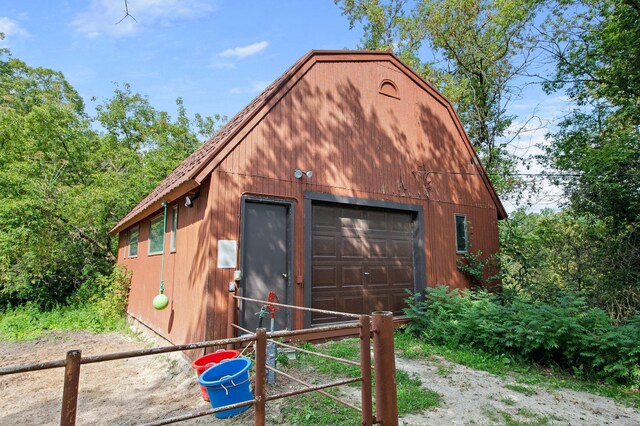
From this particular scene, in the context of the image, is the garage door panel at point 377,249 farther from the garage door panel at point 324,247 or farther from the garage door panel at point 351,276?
the garage door panel at point 324,247

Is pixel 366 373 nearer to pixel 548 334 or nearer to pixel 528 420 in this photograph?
pixel 528 420

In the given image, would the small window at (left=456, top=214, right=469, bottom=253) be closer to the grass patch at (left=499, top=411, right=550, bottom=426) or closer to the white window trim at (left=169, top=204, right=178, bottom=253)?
the grass patch at (left=499, top=411, right=550, bottom=426)

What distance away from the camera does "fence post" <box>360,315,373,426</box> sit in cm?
273

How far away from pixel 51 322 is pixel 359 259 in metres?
9.42

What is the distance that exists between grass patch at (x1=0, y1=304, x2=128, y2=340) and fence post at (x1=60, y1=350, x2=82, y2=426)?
9853 mm

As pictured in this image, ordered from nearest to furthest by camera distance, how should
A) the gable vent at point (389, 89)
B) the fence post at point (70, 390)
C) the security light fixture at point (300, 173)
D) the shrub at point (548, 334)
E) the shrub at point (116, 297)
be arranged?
the fence post at point (70, 390) < the shrub at point (548, 334) < the security light fixture at point (300, 173) < the gable vent at point (389, 89) < the shrub at point (116, 297)

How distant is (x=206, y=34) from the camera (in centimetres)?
439

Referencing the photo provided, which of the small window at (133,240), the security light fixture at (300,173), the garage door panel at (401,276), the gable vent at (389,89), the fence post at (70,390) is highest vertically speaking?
the gable vent at (389,89)

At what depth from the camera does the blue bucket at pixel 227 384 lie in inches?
147

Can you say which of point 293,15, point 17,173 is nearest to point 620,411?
point 293,15

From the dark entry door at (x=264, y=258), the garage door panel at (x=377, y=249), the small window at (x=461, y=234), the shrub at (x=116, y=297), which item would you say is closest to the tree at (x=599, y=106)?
the small window at (x=461, y=234)

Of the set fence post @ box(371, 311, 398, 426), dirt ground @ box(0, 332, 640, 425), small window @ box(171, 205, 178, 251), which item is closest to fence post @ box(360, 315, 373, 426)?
fence post @ box(371, 311, 398, 426)

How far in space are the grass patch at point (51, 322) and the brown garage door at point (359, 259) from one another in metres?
6.77

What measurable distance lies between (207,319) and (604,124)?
1376cm
